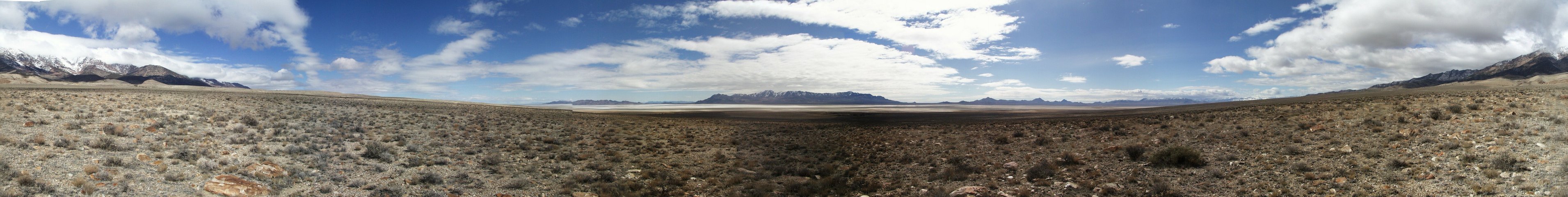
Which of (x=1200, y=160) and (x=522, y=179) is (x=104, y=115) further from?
(x=1200, y=160)

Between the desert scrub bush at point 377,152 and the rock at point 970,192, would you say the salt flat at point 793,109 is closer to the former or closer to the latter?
the desert scrub bush at point 377,152

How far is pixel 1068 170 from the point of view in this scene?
1324 cm

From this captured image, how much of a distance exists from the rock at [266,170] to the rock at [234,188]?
55cm

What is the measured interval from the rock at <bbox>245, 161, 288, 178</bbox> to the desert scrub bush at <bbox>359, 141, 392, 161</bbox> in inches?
81.6

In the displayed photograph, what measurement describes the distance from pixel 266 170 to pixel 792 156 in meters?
13.4

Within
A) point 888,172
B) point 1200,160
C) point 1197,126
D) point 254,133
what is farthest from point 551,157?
point 1197,126

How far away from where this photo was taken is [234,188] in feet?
30.2

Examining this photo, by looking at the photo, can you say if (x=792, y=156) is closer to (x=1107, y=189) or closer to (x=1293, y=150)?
(x=1107, y=189)

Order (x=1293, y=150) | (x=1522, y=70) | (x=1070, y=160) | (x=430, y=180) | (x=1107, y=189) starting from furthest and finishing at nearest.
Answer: (x=1522, y=70) → (x=1070, y=160) → (x=1293, y=150) → (x=430, y=180) → (x=1107, y=189)

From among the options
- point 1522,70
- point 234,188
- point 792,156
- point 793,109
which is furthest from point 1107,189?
point 1522,70

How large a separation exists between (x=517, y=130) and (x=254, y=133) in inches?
339

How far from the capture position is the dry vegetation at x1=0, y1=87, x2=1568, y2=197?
9.75 metres

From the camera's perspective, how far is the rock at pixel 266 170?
409 inches

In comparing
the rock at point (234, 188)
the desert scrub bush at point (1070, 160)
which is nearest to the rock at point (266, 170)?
the rock at point (234, 188)
